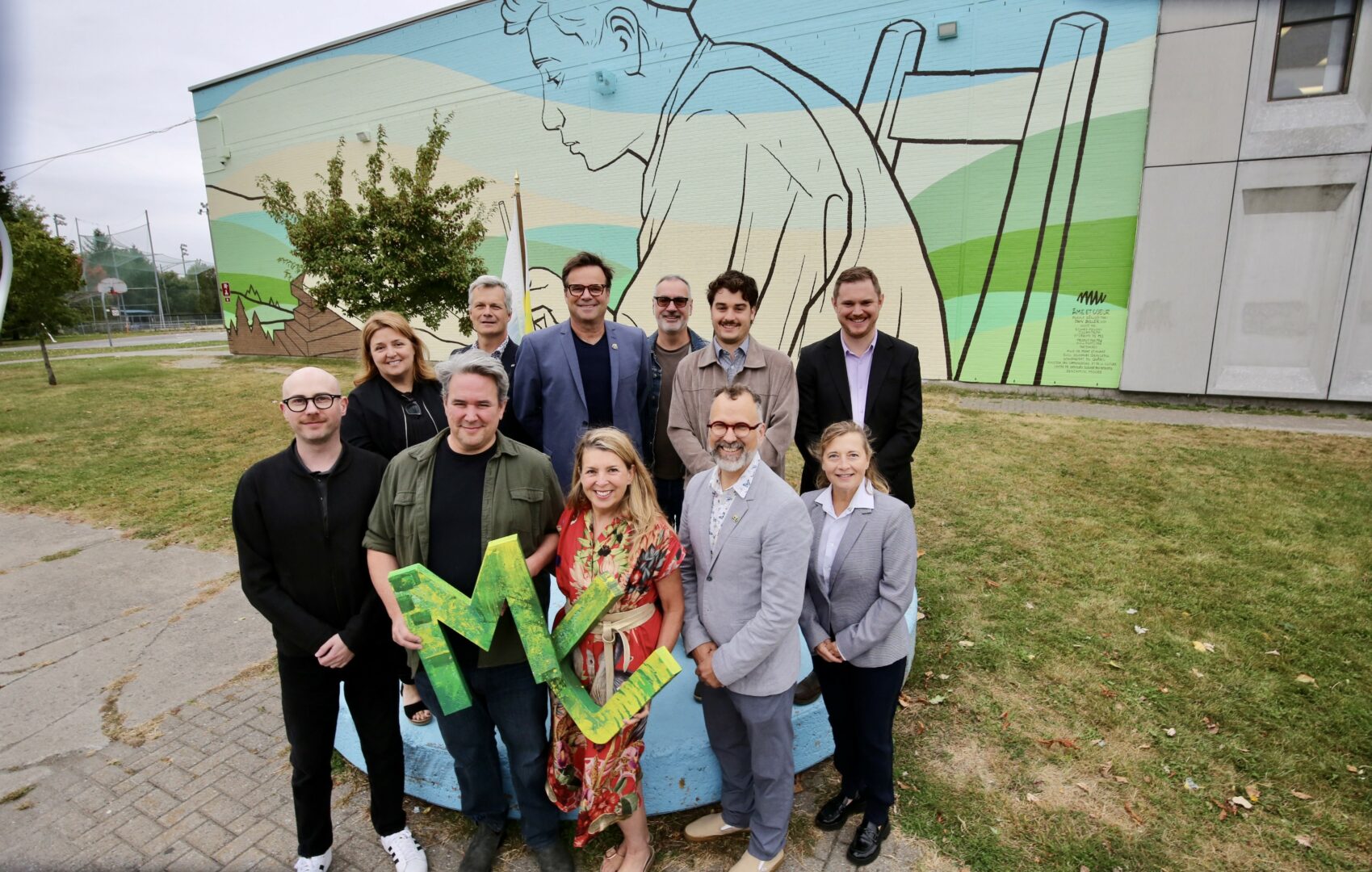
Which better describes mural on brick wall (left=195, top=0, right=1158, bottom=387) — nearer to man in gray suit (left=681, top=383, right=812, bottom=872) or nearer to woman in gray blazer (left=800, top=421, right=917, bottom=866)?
woman in gray blazer (left=800, top=421, right=917, bottom=866)

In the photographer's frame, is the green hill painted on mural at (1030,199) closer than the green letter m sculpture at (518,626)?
No

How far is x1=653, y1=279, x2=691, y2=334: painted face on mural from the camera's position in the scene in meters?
3.78

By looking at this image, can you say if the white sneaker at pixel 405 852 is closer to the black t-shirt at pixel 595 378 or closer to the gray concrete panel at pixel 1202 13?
the black t-shirt at pixel 595 378

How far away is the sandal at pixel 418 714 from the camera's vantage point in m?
3.19

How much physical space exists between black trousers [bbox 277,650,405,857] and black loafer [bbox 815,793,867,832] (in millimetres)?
1767

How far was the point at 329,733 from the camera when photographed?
8.34ft

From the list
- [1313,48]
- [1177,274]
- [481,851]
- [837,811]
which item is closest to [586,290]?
[481,851]

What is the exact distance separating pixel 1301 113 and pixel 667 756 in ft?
46.2

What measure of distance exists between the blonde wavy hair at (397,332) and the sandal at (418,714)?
5.35ft

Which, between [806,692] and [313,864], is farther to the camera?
[806,692]

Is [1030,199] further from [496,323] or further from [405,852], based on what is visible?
[405,852]

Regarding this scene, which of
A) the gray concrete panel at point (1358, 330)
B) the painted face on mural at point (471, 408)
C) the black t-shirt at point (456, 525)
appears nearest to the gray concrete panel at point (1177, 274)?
the gray concrete panel at point (1358, 330)

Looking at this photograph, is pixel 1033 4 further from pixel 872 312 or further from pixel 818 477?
pixel 818 477

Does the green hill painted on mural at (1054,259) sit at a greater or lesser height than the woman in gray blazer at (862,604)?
greater
